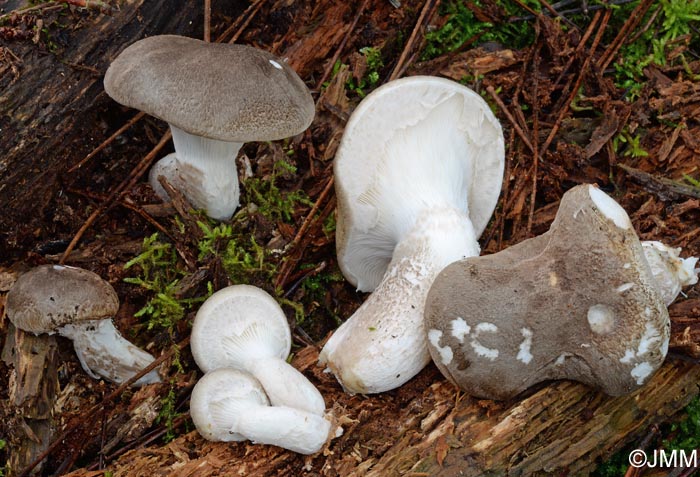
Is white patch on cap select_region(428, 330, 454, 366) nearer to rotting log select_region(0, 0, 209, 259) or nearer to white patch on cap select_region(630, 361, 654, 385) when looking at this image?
white patch on cap select_region(630, 361, 654, 385)

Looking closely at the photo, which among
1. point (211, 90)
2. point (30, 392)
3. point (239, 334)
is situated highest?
point (211, 90)

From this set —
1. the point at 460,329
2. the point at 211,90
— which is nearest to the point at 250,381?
the point at 460,329

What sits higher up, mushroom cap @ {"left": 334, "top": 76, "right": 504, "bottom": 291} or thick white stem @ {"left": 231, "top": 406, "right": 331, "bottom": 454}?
mushroom cap @ {"left": 334, "top": 76, "right": 504, "bottom": 291}

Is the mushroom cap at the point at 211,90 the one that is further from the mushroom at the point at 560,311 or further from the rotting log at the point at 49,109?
the mushroom at the point at 560,311

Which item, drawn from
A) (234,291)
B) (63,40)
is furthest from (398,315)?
(63,40)

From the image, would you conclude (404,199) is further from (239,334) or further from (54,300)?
(54,300)

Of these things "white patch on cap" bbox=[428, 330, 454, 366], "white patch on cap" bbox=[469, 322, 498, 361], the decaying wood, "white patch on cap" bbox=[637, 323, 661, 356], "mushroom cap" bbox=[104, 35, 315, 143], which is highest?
"mushroom cap" bbox=[104, 35, 315, 143]

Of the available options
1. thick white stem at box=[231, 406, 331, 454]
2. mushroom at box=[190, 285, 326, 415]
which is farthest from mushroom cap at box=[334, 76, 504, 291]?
thick white stem at box=[231, 406, 331, 454]

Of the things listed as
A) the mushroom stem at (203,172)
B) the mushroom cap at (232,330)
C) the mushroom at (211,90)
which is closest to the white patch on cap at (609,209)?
the mushroom at (211,90)
